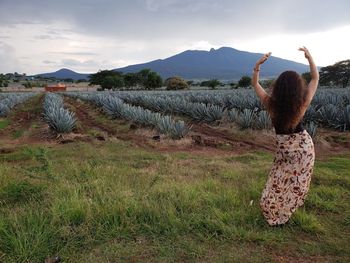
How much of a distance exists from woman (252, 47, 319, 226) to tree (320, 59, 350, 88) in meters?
50.5

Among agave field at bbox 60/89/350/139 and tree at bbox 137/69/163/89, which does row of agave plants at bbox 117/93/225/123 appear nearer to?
agave field at bbox 60/89/350/139

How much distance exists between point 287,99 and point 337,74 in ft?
175

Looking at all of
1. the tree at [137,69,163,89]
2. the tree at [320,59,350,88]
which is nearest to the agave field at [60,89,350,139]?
the tree at [320,59,350,88]

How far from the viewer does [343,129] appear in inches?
420

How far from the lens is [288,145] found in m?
3.78

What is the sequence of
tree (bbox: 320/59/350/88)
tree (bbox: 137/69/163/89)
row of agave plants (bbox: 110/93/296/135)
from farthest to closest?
tree (bbox: 137/69/163/89)
tree (bbox: 320/59/350/88)
row of agave plants (bbox: 110/93/296/135)

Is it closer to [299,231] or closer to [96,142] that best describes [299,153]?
[299,231]

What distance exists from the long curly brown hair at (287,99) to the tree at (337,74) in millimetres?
50690

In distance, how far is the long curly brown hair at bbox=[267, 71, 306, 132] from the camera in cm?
355

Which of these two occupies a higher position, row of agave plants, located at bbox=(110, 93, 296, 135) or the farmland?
row of agave plants, located at bbox=(110, 93, 296, 135)

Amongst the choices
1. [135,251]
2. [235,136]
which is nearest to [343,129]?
[235,136]

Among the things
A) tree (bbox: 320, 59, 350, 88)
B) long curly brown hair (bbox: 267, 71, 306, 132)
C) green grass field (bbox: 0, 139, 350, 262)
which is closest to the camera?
green grass field (bbox: 0, 139, 350, 262)

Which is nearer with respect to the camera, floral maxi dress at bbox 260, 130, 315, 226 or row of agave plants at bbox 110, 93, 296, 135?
floral maxi dress at bbox 260, 130, 315, 226

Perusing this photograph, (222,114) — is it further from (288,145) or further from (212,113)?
(288,145)
